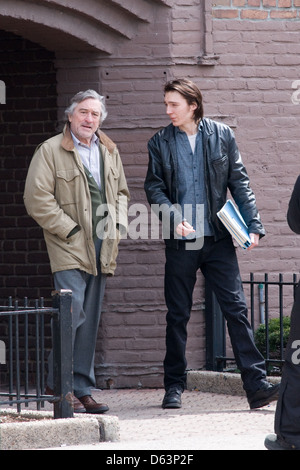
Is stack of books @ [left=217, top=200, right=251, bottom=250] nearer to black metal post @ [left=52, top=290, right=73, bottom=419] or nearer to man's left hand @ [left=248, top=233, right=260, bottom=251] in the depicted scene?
man's left hand @ [left=248, top=233, right=260, bottom=251]

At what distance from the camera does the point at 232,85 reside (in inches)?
358

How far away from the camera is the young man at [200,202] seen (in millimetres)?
7703

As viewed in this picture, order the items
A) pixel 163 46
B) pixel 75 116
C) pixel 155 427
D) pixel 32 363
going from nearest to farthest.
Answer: pixel 155 427 < pixel 75 116 < pixel 163 46 < pixel 32 363

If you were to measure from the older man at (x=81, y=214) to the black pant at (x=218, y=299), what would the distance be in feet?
1.64

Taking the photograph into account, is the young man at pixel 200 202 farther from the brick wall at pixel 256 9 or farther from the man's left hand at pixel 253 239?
the brick wall at pixel 256 9

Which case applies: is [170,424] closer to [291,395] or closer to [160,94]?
[291,395]

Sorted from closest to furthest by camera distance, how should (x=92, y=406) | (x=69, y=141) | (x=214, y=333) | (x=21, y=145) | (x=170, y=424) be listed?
(x=170, y=424)
(x=92, y=406)
(x=69, y=141)
(x=214, y=333)
(x=21, y=145)

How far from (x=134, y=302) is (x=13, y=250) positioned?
5.18 feet

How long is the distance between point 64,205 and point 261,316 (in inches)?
95.2

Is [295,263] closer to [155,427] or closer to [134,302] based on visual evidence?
[134,302]

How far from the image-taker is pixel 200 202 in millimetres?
7766

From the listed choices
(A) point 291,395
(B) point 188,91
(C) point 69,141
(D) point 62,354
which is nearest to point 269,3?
(B) point 188,91

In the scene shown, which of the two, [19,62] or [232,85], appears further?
[19,62]

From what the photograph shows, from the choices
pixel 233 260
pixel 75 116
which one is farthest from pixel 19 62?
pixel 233 260
